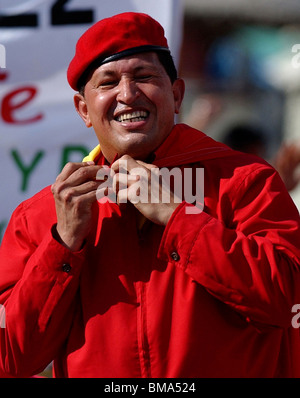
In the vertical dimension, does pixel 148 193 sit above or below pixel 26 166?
above

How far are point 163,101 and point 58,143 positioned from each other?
137 cm

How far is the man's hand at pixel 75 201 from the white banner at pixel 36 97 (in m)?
1.34

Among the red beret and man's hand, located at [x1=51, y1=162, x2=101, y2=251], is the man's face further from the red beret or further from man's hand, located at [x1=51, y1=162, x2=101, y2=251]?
man's hand, located at [x1=51, y1=162, x2=101, y2=251]

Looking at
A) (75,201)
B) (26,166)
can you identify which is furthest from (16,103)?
(75,201)

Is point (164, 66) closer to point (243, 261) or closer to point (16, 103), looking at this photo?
point (243, 261)

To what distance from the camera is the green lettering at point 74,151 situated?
10.4ft

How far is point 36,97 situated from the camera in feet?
10.7

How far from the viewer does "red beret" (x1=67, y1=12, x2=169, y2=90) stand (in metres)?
1.90

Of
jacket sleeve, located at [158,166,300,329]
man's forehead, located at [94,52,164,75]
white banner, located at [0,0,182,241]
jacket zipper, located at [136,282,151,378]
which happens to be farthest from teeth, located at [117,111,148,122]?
white banner, located at [0,0,182,241]

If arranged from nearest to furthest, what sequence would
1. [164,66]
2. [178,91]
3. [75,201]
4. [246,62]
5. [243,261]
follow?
[243,261] < [75,201] < [164,66] < [178,91] < [246,62]

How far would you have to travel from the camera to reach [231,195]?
6.13ft

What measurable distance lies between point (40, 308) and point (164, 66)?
717 millimetres

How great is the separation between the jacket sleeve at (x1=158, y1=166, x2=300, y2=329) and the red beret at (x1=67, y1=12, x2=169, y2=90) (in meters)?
0.46
